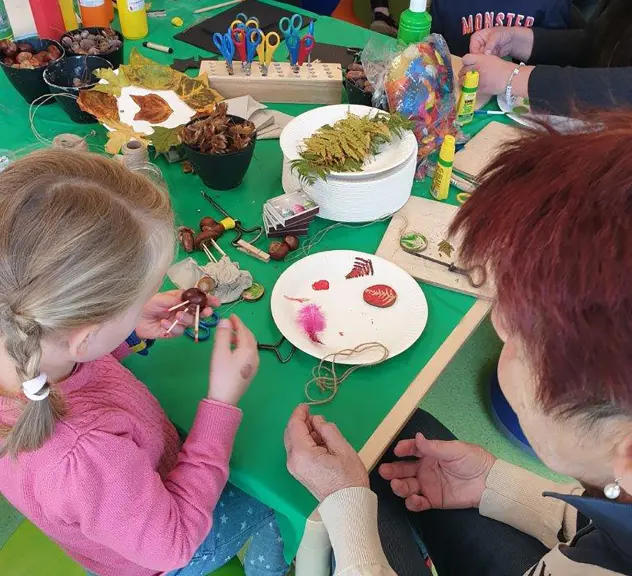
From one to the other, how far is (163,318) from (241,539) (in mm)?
398

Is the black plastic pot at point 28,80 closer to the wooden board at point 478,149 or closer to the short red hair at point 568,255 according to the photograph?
the wooden board at point 478,149

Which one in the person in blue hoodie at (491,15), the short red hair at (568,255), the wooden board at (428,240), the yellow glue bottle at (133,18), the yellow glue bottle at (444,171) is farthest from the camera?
the person in blue hoodie at (491,15)

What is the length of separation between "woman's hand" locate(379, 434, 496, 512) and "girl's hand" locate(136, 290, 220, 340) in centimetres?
43

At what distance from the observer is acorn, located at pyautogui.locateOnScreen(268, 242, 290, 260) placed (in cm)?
105

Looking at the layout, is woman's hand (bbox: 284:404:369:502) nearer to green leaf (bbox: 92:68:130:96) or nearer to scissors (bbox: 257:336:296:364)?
scissors (bbox: 257:336:296:364)

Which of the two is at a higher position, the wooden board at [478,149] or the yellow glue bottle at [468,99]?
the yellow glue bottle at [468,99]

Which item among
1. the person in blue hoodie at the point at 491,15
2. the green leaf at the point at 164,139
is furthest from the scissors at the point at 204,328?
the person in blue hoodie at the point at 491,15

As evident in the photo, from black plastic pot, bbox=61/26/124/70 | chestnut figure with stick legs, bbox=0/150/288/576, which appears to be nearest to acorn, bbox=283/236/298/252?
chestnut figure with stick legs, bbox=0/150/288/576

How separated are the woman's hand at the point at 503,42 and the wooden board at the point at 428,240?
667 mm

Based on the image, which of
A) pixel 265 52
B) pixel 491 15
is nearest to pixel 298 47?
pixel 265 52

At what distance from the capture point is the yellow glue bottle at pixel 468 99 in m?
1.30

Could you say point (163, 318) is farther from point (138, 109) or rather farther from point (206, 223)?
point (138, 109)

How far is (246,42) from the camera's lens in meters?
1.39

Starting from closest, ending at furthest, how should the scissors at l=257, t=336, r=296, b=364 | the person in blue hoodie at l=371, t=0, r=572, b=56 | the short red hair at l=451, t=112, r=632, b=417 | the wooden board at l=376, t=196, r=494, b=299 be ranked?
the short red hair at l=451, t=112, r=632, b=417 → the scissors at l=257, t=336, r=296, b=364 → the wooden board at l=376, t=196, r=494, b=299 → the person in blue hoodie at l=371, t=0, r=572, b=56
